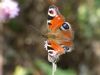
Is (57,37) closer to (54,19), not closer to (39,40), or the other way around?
(54,19)

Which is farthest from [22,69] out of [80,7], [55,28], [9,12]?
[55,28]

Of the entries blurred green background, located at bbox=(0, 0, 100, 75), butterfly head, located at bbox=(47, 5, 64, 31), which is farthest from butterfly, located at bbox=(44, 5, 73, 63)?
blurred green background, located at bbox=(0, 0, 100, 75)

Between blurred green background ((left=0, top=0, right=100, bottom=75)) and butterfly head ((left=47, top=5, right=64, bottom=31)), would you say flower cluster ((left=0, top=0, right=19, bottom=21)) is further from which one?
butterfly head ((left=47, top=5, right=64, bottom=31))

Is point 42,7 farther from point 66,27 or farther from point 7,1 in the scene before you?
point 66,27

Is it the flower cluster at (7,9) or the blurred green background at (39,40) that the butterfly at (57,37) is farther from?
the blurred green background at (39,40)

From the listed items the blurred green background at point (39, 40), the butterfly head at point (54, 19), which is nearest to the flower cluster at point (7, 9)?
the blurred green background at point (39, 40)

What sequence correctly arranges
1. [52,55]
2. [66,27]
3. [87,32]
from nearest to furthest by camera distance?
[52,55], [66,27], [87,32]

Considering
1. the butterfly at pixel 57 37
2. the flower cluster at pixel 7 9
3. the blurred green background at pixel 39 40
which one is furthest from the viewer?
the blurred green background at pixel 39 40
